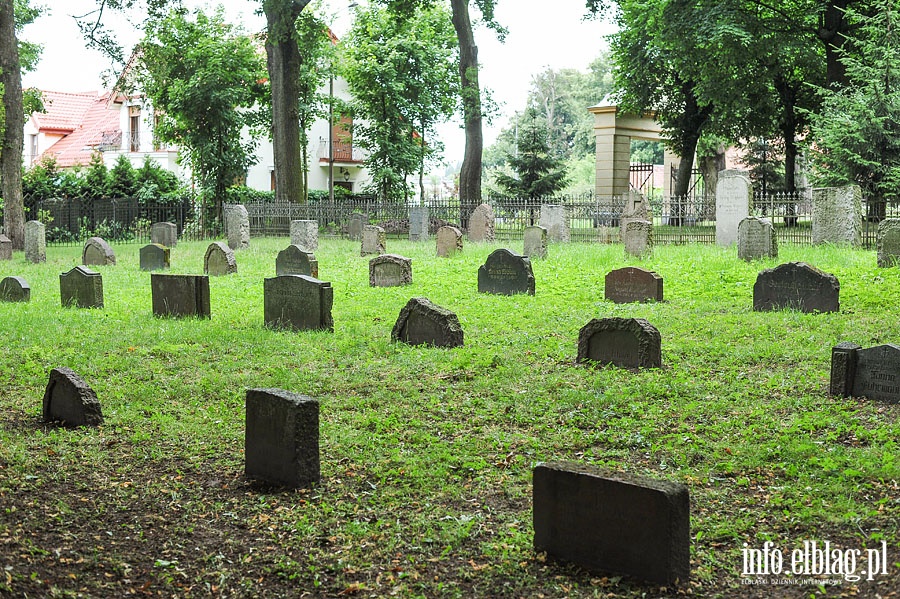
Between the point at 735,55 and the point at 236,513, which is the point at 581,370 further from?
the point at 735,55

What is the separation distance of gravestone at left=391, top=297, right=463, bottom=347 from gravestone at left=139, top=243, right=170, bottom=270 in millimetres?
10993

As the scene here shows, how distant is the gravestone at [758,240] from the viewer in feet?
55.3

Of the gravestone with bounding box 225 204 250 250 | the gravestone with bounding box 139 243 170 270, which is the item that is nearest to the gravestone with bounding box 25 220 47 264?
the gravestone with bounding box 139 243 170 270

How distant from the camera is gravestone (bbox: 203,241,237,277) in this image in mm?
17859

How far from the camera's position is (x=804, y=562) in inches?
171

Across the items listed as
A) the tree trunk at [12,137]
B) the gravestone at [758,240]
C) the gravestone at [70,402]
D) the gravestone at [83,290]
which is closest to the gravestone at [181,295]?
the gravestone at [83,290]

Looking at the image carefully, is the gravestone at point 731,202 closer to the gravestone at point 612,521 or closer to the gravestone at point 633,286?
the gravestone at point 633,286

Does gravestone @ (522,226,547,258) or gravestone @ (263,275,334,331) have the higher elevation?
gravestone @ (522,226,547,258)

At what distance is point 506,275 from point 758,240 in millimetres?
5744

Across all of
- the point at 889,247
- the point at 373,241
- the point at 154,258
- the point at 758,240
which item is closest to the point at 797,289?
the point at 889,247

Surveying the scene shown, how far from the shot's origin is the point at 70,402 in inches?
273

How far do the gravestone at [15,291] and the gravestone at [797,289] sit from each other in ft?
36.0

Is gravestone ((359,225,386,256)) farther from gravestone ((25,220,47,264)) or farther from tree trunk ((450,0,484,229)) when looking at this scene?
tree trunk ((450,0,484,229))

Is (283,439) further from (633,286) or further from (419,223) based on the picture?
(419,223)
